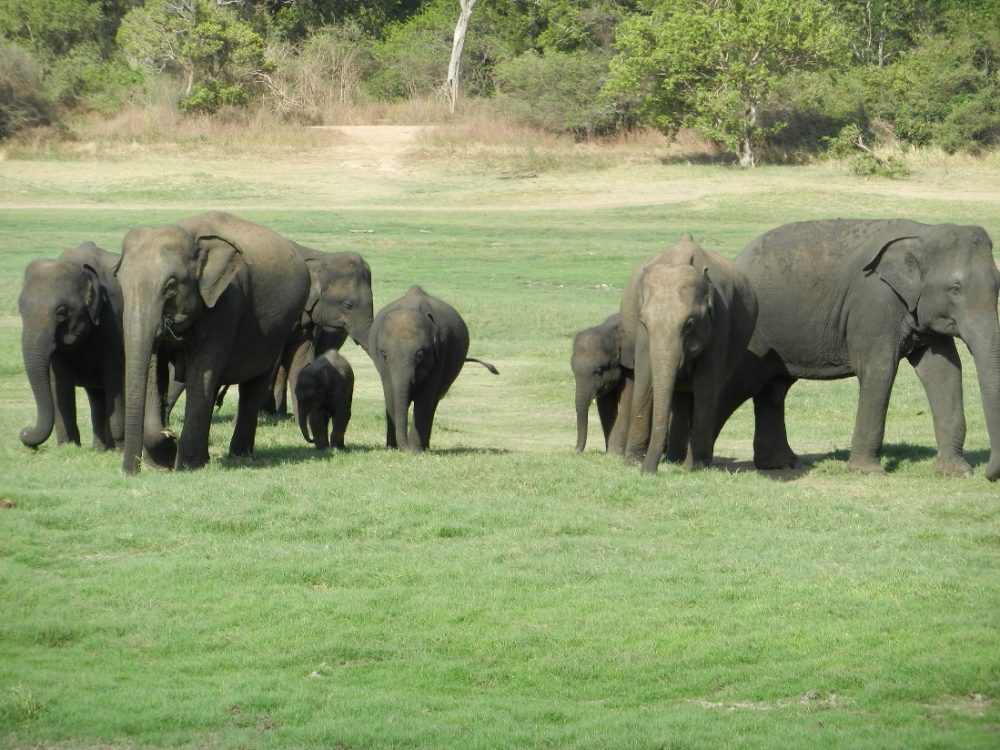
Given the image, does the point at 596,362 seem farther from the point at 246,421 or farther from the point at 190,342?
the point at 190,342

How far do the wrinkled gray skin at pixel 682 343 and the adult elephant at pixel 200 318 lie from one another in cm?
334

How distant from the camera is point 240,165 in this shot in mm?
56625

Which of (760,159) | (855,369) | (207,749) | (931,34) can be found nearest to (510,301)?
(855,369)

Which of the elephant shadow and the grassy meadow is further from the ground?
the grassy meadow

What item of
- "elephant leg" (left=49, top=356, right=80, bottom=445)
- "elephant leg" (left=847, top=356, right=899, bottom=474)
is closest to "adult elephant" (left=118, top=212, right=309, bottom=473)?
"elephant leg" (left=49, top=356, right=80, bottom=445)

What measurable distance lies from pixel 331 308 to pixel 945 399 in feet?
25.1

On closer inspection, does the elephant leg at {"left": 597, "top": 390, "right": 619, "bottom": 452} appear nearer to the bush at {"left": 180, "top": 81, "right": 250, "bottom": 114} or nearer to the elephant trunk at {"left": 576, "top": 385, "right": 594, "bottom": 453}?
the elephant trunk at {"left": 576, "top": 385, "right": 594, "bottom": 453}

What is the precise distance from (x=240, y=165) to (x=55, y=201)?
7458 mm

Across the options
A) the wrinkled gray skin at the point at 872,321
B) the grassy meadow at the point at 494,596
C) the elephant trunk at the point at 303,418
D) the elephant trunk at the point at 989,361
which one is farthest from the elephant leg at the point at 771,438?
the elephant trunk at the point at 303,418

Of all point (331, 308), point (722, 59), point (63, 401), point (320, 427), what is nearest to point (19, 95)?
point (722, 59)

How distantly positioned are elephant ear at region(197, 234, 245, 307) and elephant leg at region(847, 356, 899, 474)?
616cm

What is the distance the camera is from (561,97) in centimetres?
6328

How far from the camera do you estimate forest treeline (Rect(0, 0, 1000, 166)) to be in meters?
58.1

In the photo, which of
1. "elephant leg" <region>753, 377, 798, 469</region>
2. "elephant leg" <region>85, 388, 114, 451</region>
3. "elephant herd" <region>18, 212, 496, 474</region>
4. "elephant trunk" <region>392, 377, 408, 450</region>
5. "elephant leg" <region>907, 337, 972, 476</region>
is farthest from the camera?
"elephant leg" <region>753, 377, 798, 469</region>
